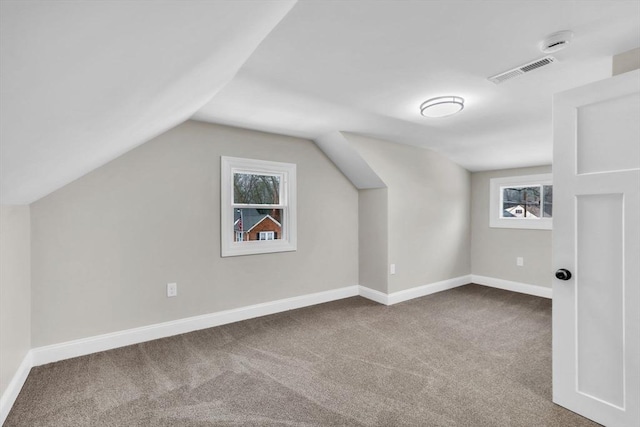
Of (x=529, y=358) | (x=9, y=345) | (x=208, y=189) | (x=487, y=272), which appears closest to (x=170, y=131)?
(x=208, y=189)

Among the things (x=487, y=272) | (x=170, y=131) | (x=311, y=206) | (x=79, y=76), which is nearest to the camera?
(x=79, y=76)

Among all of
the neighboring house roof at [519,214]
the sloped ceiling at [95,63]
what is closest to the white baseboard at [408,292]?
the neighboring house roof at [519,214]

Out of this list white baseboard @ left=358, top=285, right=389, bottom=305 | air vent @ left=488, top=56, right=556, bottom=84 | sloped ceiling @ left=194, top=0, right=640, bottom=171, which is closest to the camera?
sloped ceiling @ left=194, top=0, right=640, bottom=171

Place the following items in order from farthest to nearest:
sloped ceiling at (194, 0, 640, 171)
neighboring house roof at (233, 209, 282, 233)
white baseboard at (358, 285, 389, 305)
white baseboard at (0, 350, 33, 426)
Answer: white baseboard at (358, 285, 389, 305)
neighboring house roof at (233, 209, 282, 233)
white baseboard at (0, 350, 33, 426)
sloped ceiling at (194, 0, 640, 171)

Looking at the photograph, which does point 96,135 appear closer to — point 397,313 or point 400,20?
point 400,20

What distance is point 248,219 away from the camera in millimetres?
3541

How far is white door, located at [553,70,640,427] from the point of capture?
1.62m

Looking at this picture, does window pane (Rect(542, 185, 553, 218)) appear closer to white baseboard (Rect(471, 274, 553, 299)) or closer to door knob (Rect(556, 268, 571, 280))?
white baseboard (Rect(471, 274, 553, 299))

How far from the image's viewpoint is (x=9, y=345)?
6.27 ft

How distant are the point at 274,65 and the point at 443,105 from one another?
1.42m

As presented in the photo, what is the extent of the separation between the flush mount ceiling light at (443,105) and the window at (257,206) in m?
1.71

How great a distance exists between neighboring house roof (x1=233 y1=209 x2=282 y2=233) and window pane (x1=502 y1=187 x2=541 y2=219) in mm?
3770

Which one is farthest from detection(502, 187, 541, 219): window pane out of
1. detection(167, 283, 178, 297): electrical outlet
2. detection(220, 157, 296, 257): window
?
detection(167, 283, 178, 297): electrical outlet

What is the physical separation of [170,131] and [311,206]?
179cm
